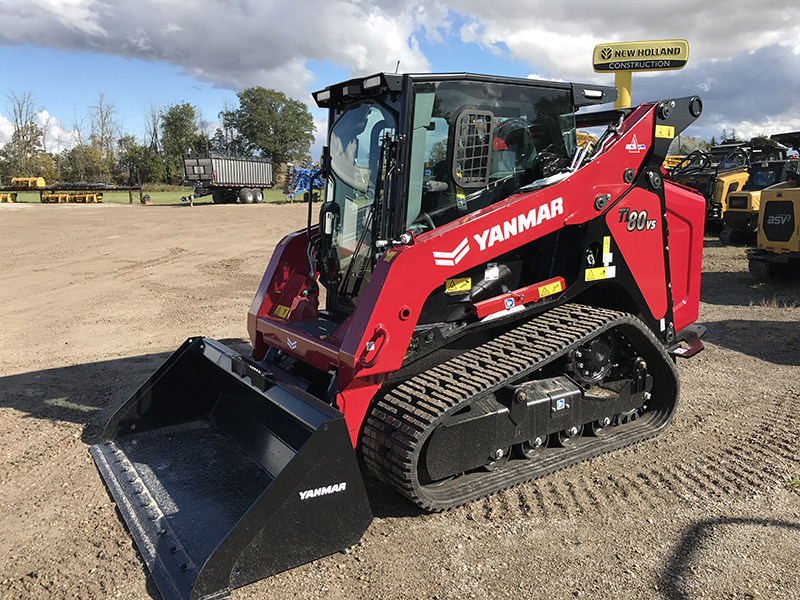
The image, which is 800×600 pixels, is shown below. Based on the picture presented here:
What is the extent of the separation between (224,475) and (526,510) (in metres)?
1.92

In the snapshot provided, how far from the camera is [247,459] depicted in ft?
13.8

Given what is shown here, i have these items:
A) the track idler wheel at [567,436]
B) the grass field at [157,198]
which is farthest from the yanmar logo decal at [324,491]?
the grass field at [157,198]

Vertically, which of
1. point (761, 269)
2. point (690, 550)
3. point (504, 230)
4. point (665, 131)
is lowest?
point (690, 550)

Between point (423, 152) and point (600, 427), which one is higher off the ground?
point (423, 152)

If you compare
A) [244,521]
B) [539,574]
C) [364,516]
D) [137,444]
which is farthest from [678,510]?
[137,444]

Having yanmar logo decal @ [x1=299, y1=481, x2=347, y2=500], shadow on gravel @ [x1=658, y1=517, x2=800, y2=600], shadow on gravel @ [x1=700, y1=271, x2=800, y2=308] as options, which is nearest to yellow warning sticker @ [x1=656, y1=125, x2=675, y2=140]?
shadow on gravel @ [x1=658, y1=517, x2=800, y2=600]

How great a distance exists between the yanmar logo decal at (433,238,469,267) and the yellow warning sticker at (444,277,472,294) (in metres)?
0.21

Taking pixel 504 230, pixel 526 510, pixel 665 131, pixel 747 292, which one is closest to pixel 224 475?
pixel 526 510

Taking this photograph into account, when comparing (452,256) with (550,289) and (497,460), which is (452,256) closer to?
(550,289)

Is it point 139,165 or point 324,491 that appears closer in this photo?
point 324,491

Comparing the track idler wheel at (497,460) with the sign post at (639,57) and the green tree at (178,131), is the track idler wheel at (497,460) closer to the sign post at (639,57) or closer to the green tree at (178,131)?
the sign post at (639,57)

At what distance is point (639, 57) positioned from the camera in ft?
30.9

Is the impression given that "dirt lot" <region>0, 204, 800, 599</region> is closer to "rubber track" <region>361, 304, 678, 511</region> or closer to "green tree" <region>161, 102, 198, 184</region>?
"rubber track" <region>361, 304, 678, 511</region>

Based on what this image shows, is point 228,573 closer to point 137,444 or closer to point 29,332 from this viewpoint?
point 137,444
